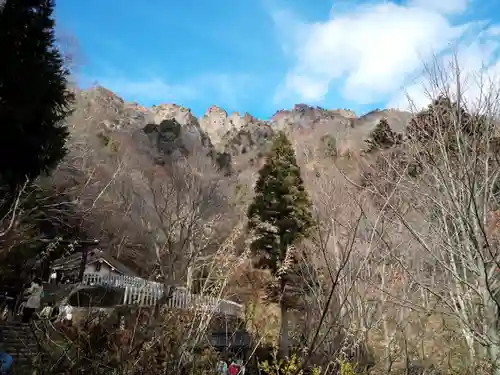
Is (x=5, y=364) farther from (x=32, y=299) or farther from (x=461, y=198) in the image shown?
(x=32, y=299)

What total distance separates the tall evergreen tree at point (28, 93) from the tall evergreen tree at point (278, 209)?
333 inches

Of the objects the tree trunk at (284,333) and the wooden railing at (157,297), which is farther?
the tree trunk at (284,333)

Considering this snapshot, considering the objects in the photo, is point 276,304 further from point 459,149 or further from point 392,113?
point 459,149

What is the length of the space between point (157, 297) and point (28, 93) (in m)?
5.69

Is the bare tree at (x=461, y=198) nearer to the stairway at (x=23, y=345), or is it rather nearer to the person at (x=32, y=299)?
the stairway at (x=23, y=345)

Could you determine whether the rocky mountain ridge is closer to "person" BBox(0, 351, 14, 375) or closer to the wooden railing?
the wooden railing

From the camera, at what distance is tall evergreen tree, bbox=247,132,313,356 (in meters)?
16.0

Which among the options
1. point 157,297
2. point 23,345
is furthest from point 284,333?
point 23,345

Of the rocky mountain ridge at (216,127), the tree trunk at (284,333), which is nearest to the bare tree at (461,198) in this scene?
the rocky mountain ridge at (216,127)

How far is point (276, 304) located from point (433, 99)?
1205cm

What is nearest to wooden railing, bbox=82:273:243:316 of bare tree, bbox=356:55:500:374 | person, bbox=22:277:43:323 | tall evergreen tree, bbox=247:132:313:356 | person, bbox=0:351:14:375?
person, bbox=22:277:43:323

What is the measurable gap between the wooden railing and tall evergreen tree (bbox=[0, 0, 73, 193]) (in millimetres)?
2859

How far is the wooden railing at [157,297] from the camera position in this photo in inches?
110

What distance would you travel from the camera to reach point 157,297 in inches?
221
